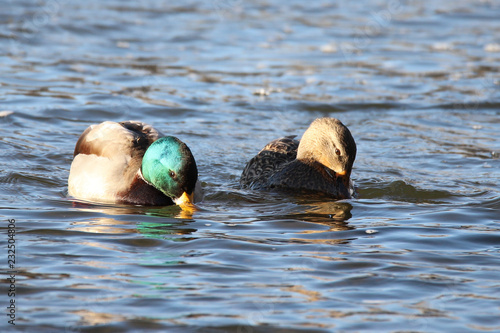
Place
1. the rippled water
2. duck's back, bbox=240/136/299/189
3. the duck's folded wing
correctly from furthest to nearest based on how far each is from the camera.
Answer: duck's back, bbox=240/136/299/189, the duck's folded wing, the rippled water

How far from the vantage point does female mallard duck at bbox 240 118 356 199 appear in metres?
7.48

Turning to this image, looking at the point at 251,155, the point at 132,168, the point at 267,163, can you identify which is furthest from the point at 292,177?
the point at 251,155

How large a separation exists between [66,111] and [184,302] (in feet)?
21.3

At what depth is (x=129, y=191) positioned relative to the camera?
7199 millimetres

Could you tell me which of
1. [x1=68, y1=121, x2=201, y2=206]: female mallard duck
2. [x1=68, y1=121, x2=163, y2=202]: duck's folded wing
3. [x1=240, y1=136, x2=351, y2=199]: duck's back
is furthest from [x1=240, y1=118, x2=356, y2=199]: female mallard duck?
[x1=68, y1=121, x2=163, y2=202]: duck's folded wing

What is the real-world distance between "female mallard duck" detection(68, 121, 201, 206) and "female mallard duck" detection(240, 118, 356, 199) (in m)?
0.81

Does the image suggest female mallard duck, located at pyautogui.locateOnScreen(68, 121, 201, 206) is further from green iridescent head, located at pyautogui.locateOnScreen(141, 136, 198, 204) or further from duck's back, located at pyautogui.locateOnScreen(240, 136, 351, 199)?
duck's back, located at pyautogui.locateOnScreen(240, 136, 351, 199)

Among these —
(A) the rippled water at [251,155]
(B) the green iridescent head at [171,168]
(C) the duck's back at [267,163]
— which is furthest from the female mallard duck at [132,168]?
(C) the duck's back at [267,163]

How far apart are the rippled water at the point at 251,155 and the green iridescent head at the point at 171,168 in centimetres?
22

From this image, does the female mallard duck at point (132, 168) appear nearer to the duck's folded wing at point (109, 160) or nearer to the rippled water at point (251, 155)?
the duck's folded wing at point (109, 160)

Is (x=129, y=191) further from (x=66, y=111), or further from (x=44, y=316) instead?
(x=66, y=111)

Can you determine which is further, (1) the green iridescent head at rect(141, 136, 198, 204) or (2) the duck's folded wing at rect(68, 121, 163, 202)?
(2) the duck's folded wing at rect(68, 121, 163, 202)

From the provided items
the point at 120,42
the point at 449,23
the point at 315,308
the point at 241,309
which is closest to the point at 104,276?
the point at 241,309

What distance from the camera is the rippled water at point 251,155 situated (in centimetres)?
487
